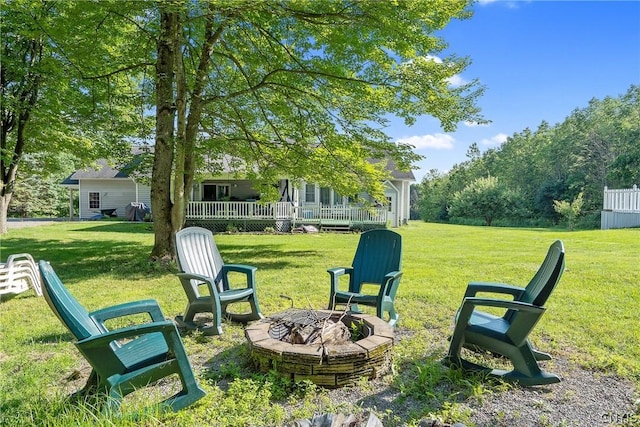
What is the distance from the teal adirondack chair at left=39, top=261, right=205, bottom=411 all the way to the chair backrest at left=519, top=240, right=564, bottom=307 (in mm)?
2647

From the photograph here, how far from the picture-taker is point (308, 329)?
353 cm

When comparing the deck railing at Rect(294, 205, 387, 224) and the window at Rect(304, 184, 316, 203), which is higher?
the window at Rect(304, 184, 316, 203)

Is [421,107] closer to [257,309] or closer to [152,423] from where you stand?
[257,309]

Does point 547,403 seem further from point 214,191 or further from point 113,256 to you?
point 214,191

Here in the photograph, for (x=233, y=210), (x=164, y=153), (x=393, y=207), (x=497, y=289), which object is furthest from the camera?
(x=393, y=207)

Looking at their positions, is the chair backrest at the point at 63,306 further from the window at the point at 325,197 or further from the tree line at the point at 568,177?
the tree line at the point at 568,177

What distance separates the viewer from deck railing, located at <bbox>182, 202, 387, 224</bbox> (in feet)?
58.4

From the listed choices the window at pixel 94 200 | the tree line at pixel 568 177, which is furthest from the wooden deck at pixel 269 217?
the tree line at pixel 568 177

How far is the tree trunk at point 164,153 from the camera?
27.1 ft

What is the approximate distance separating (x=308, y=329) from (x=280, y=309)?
6.12ft

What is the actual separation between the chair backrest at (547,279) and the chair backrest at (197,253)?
3551 millimetres

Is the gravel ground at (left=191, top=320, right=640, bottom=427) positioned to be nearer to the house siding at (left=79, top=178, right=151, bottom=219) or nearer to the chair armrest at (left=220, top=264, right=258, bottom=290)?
the chair armrest at (left=220, top=264, right=258, bottom=290)

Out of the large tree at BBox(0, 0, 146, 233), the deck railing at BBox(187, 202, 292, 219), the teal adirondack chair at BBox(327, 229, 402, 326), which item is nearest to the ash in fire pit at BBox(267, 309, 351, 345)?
the teal adirondack chair at BBox(327, 229, 402, 326)

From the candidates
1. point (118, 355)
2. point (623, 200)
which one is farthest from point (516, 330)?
point (623, 200)
